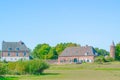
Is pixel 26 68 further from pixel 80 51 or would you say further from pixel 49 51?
pixel 49 51

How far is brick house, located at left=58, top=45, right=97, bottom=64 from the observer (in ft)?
317

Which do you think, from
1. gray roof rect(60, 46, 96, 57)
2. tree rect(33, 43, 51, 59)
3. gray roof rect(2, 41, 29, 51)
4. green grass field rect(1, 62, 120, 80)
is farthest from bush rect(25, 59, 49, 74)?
tree rect(33, 43, 51, 59)

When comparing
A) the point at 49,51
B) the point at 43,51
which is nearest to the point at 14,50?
the point at 49,51

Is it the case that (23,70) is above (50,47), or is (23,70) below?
below

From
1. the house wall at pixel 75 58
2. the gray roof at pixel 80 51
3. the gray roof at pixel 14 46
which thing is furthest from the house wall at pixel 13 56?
the gray roof at pixel 80 51

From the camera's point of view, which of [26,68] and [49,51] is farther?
[49,51]

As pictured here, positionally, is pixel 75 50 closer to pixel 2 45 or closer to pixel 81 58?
pixel 81 58

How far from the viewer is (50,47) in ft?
385

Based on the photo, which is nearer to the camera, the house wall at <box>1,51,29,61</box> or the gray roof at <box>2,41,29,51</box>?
the gray roof at <box>2,41,29,51</box>

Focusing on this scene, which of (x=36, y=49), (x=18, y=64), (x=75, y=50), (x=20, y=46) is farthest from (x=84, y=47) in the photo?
(x=18, y=64)

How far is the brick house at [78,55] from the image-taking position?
96.5m

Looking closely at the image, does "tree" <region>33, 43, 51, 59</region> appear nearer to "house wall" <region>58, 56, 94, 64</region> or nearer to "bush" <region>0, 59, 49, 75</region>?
"house wall" <region>58, 56, 94, 64</region>

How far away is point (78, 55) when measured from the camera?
99.1m

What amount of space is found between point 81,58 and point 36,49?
106 ft
